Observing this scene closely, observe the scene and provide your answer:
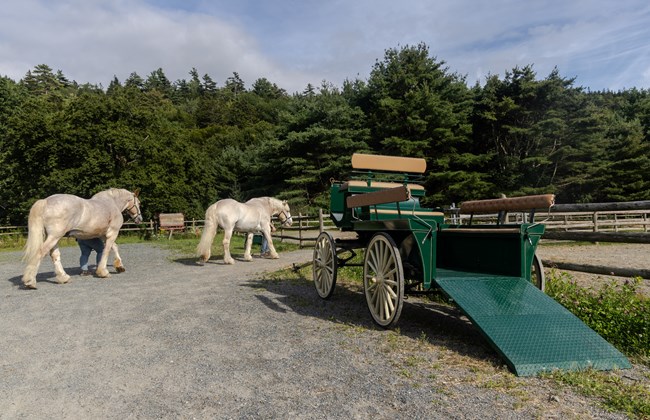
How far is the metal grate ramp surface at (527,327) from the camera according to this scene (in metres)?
2.94

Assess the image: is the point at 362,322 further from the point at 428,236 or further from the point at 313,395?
the point at 313,395

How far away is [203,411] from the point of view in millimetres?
2584

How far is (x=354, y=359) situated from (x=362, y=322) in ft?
3.96

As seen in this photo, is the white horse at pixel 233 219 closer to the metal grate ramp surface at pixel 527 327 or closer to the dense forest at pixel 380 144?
the metal grate ramp surface at pixel 527 327

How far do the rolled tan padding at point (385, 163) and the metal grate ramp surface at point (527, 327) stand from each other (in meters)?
2.66

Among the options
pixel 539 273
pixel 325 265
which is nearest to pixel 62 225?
pixel 325 265

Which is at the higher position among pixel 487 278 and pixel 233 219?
pixel 233 219

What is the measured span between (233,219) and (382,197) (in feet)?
22.5

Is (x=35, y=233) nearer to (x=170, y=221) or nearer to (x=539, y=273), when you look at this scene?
(x=539, y=273)

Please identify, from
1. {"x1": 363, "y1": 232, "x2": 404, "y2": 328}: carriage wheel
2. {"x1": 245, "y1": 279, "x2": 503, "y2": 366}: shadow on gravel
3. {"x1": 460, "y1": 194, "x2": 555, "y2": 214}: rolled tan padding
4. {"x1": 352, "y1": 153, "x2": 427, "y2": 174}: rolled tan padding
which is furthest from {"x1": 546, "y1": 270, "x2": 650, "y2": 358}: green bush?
{"x1": 352, "y1": 153, "x2": 427, "y2": 174}: rolled tan padding

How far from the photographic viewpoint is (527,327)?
3.21 metres

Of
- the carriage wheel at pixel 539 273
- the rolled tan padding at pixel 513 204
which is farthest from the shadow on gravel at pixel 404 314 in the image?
the rolled tan padding at pixel 513 204

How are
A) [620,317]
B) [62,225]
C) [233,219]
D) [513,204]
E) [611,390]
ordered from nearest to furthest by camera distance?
[611,390], [620,317], [513,204], [62,225], [233,219]

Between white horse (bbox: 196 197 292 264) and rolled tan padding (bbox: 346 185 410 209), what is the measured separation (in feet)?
19.8
